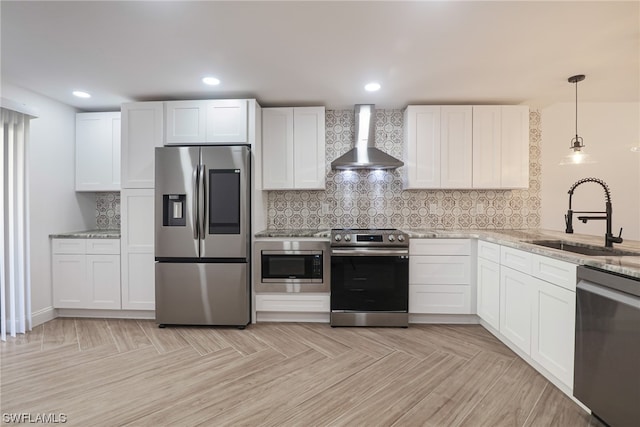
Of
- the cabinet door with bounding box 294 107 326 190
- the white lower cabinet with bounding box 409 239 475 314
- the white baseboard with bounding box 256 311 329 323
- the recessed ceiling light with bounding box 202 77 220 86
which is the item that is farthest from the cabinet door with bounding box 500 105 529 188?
the recessed ceiling light with bounding box 202 77 220 86

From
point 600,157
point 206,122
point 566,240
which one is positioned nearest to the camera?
point 566,240

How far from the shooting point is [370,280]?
132 inches

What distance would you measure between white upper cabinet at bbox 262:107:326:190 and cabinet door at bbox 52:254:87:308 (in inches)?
86.3

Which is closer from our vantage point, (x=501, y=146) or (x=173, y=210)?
(x=173, y=210)

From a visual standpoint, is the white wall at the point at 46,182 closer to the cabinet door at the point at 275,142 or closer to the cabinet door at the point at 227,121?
the cabinet door at the point at 227,121

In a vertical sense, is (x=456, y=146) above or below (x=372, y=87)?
below

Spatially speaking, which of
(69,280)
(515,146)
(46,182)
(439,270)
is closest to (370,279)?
(439,270)

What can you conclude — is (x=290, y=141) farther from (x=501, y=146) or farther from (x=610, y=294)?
(x=610, y=294)

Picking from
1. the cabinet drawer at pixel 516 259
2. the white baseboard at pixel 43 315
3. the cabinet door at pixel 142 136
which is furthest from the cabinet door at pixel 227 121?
the cabinet drawer at pixel 516 259

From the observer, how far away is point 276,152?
148 inches

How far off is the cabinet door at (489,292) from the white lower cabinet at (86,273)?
3.81 m

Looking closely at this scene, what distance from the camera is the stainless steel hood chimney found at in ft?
11.7

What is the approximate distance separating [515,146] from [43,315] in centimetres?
545

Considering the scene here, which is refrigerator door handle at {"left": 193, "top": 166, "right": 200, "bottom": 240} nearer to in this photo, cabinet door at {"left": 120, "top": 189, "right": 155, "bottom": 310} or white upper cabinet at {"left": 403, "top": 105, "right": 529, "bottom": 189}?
cabinet door at {"left": 120, "top": 189, "right": 155, "bottom": 310}
